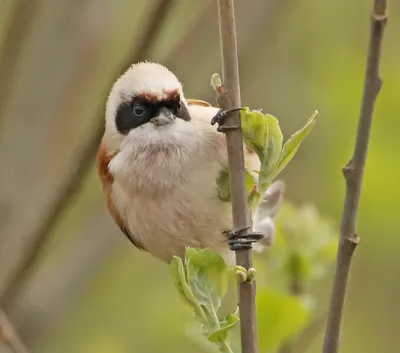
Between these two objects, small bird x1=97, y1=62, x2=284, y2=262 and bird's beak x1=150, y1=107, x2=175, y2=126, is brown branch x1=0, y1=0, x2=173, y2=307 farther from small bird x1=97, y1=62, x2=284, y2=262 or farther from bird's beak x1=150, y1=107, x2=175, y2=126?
bird's beak x1=150, y1=107, x2=175, y2=126

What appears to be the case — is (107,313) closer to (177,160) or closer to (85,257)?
(85,257)

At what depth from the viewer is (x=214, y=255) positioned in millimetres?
1627

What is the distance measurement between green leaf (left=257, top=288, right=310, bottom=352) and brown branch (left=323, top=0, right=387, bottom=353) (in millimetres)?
441

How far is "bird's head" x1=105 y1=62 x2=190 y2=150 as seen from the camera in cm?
241

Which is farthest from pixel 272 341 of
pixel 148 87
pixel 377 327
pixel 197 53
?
pixel 377 327

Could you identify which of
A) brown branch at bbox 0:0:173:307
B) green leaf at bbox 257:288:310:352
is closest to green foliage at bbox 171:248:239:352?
green leaf at bbox 257:288:310:352

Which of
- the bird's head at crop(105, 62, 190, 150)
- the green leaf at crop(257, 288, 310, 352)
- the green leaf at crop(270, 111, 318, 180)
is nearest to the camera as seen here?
the green leaf at crop(270, 111, 318, 180)

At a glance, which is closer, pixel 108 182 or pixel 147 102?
pixel 147 102

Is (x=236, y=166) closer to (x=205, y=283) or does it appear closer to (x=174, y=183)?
(x=205, y=283)

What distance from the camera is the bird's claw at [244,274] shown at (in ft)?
4.93

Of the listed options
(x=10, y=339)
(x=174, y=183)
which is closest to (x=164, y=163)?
(x=174, y=183)

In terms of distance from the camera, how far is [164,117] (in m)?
2.45

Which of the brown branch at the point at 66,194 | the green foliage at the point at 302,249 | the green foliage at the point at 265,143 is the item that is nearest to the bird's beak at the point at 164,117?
the brown branch at the point at 66,194

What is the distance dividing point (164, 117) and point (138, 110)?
0.37 ft
